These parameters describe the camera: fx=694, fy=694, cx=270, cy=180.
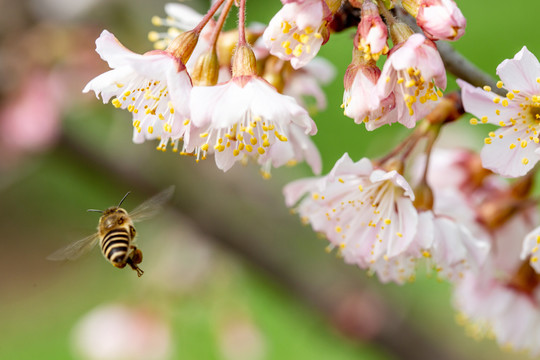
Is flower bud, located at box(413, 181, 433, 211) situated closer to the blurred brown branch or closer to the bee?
the bee

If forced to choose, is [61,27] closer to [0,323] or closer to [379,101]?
[379,101]

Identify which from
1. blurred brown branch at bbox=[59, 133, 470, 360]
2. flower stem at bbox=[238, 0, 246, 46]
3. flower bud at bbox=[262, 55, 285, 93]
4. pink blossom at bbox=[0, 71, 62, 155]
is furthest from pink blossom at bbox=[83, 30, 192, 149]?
pink blossom at bbox=[0, 71, 62, 155]

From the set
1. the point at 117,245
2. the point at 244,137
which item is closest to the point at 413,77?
the point at 244,137

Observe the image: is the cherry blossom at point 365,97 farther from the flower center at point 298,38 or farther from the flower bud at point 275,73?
the flower bud at point 275,73

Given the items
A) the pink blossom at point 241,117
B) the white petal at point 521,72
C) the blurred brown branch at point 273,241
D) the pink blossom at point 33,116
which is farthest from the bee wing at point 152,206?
the pink blossom at point 33,116

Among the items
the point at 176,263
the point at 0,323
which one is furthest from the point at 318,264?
the point at 0,323

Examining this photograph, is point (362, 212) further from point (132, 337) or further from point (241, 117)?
point (132, 337)
